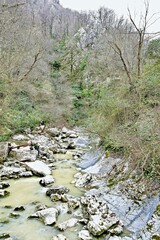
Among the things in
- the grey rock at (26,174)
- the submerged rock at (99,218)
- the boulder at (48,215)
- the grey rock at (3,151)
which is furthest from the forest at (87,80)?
the grey rock at (26,174)

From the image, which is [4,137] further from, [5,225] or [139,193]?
[139,193]

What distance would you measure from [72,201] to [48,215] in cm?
90

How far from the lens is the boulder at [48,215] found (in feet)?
16.8

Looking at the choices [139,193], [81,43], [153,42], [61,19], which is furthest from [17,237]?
[61,19]

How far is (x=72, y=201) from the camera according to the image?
603 cm

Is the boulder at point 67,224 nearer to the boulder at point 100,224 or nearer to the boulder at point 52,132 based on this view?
the boulder at point 100,224

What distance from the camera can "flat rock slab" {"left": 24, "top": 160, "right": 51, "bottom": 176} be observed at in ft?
26.2

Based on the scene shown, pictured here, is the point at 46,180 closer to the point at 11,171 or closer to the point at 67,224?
the point at 11,171

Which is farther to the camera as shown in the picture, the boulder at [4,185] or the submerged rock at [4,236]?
the boulder at [4,185]

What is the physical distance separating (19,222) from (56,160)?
15.7 ft

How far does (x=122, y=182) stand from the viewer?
6520 millimetres

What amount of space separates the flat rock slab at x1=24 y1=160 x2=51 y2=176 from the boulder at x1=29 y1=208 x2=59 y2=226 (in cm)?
254

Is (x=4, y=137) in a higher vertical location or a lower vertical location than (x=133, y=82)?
lower

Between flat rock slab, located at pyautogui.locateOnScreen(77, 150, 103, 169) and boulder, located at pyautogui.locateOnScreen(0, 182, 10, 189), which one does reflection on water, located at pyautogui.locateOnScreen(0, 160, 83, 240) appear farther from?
flat rock slab, located at pyautogui.locateOnScreen(77, 150, 103, 169)
